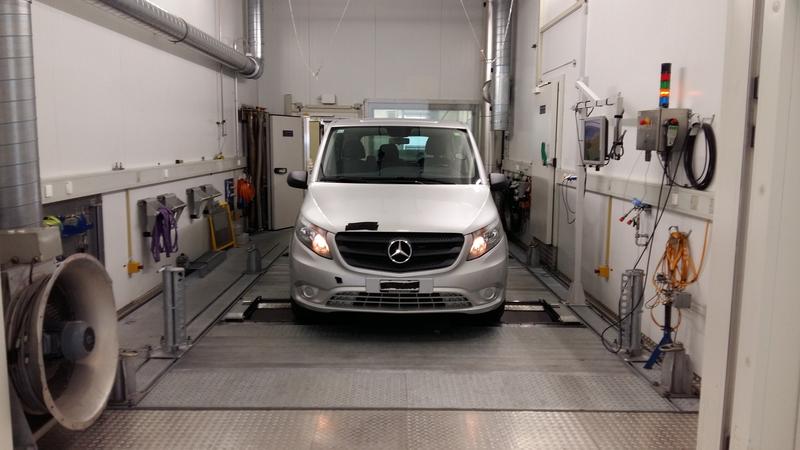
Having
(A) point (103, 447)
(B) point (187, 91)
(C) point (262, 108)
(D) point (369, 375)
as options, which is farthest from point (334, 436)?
(C) point (262, 108)

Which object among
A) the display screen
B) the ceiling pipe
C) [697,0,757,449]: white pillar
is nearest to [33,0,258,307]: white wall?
the ceiling pipe

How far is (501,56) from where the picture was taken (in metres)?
9.59

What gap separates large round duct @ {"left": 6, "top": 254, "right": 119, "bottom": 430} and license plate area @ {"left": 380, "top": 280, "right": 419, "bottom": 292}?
197 cm

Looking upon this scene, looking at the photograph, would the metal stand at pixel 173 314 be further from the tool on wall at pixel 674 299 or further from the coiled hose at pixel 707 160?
the coiled hose at pixel 707 160

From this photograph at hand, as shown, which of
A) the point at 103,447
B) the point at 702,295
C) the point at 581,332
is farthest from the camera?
the point at 581,332

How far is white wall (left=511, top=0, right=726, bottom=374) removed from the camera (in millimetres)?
3997

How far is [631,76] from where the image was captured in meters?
Answer: 5.07

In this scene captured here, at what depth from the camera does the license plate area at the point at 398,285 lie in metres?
4.62

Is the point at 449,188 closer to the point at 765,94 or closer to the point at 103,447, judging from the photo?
the point at 103,447

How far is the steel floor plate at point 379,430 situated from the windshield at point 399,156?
2441mm

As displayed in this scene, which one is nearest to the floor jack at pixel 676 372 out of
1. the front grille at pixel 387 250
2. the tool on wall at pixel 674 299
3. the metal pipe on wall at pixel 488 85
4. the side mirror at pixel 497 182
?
the tool on wall at pixel 674 299

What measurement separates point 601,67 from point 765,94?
4.57 metres

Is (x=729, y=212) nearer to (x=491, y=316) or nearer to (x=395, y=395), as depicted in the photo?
(x=395, y=395)

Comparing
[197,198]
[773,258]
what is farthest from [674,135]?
[197,198]
